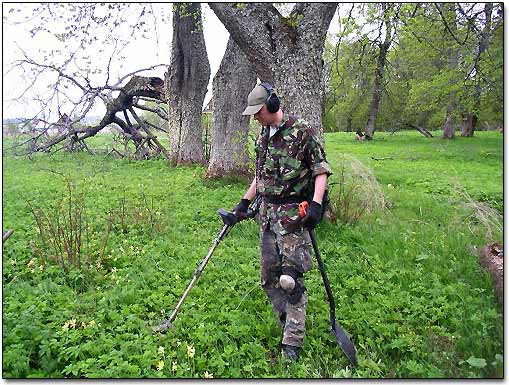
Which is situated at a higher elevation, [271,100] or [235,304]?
[271,100]

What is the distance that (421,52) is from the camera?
19906mm

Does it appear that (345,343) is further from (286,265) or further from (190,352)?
(190,352)

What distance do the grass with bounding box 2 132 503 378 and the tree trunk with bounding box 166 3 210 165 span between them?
464 centimetres

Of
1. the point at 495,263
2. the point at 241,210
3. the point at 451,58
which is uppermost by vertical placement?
the point at 451,58

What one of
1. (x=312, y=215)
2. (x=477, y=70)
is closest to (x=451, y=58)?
(x=477, y=70)

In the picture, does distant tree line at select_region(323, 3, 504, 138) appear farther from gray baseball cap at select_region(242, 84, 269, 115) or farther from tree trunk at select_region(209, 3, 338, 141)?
gray baseball cap at select_region(242, 84, 269, 115)

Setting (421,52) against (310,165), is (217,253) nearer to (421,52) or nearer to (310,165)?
(310,165)

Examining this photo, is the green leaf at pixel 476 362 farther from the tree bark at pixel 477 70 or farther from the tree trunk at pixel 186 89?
the tree trunk at pixel 186 89

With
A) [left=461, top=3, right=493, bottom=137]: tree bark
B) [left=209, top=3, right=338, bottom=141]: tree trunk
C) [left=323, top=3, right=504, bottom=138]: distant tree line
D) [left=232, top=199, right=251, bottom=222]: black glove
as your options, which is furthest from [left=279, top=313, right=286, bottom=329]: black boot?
[left=461, top=3, right=493, bottom=137]: tree bark

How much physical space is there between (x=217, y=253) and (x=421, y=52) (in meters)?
17.5

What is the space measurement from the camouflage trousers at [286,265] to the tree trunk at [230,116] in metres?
5.66

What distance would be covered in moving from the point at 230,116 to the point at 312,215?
21.6ft

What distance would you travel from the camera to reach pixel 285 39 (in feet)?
19.7

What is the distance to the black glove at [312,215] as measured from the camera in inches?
135
